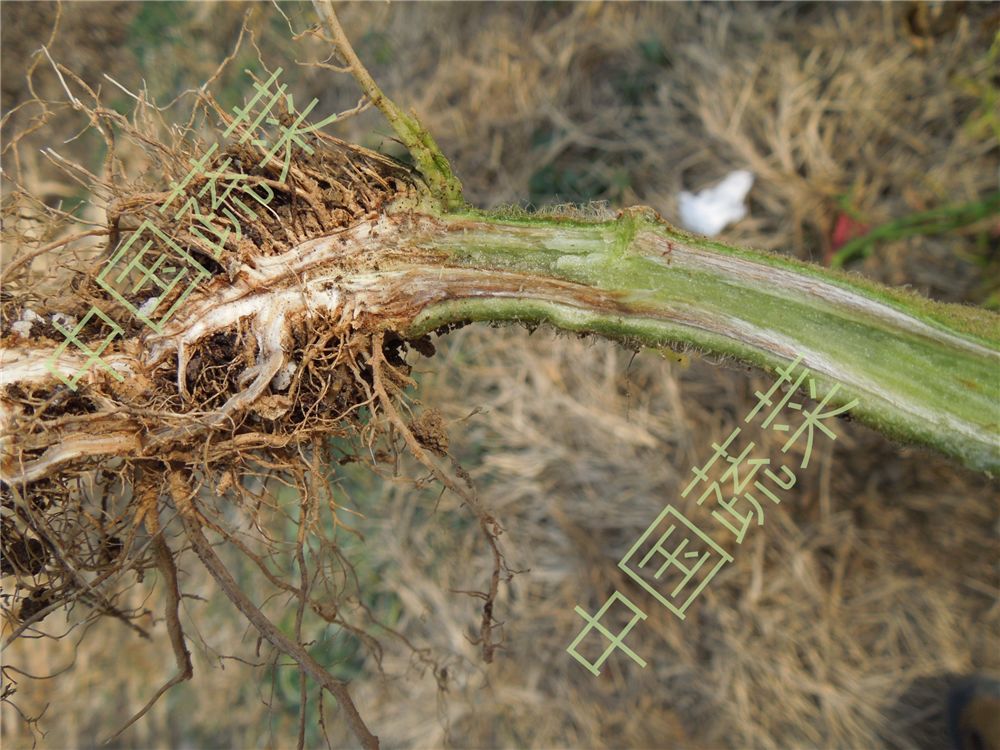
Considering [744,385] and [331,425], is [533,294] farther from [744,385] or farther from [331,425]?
[744,385]

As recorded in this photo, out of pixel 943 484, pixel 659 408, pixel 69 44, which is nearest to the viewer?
pixel 943 484

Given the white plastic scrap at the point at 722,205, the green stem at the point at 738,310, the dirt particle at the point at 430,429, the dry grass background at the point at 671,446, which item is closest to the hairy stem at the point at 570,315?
the green stem at the point at 738,310

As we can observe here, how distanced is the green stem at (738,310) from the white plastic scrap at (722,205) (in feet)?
3.64

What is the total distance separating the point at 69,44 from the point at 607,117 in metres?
1.89

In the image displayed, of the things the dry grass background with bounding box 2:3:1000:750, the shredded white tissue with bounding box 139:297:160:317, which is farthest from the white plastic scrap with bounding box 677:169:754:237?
the shredded white tissue with bounding box 139:297:160:317

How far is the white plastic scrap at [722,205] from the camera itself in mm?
1918

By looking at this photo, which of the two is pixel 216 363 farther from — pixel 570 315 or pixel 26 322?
pixel 570 315

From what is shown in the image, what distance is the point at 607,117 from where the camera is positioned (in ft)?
6.69

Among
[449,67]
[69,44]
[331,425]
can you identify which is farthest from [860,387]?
[69,44]

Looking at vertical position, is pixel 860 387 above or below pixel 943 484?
below

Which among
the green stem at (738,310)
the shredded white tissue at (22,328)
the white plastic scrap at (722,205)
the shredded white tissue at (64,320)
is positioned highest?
the white plastic scrap at (722,205)

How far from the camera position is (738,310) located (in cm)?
86

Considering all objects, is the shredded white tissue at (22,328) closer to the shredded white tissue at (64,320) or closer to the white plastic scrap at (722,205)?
the shredded white tissue at (64,320)

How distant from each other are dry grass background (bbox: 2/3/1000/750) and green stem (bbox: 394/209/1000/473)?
0.85 m
